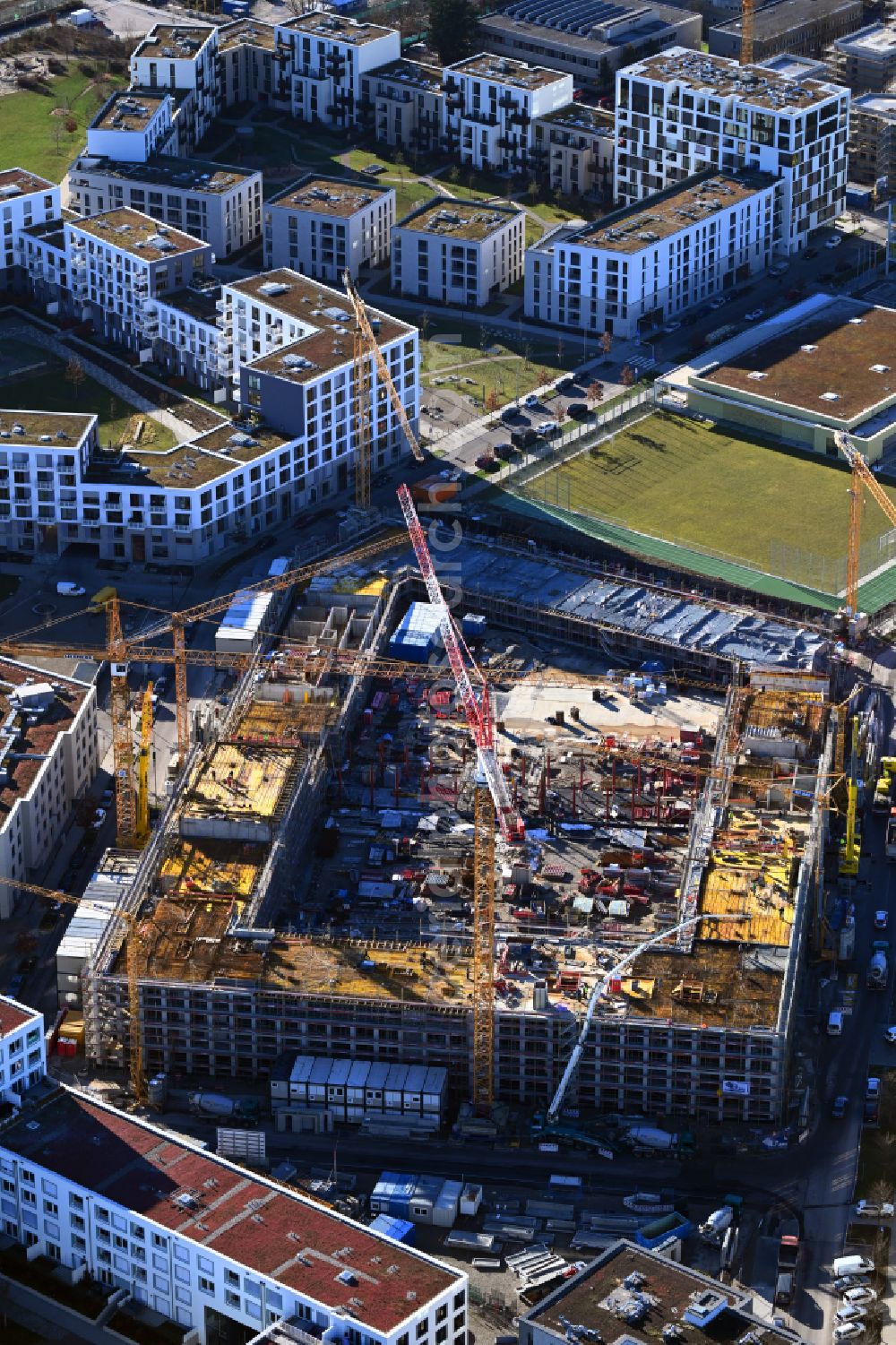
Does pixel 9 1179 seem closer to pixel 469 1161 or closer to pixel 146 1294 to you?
pixel 146 1294

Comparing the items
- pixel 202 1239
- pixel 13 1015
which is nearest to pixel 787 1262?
pixel 202 1239

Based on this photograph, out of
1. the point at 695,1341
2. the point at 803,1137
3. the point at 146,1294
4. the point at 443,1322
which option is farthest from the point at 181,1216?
the point at 803,1137

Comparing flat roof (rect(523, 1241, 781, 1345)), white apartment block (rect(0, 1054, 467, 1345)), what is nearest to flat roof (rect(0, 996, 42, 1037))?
white apartment block (rect(0, 1054, 467, 1345))

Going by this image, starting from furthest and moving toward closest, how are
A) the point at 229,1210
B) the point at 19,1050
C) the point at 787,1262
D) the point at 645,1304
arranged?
the point at 19,1050, the point at 787,1262, the point at 229,1210, the point at 645,1304

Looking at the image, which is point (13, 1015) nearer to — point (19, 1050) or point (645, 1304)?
point (19, 1050)

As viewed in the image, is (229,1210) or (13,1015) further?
(13,1015)

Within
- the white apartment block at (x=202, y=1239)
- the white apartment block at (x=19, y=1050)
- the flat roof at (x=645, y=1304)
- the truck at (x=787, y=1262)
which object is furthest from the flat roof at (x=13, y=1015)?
the truck at (x=787, y=1262)

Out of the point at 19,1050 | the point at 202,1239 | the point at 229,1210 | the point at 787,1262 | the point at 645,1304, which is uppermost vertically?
the point at 19,1050

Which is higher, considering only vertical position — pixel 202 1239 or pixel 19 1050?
pixel 19 1050
